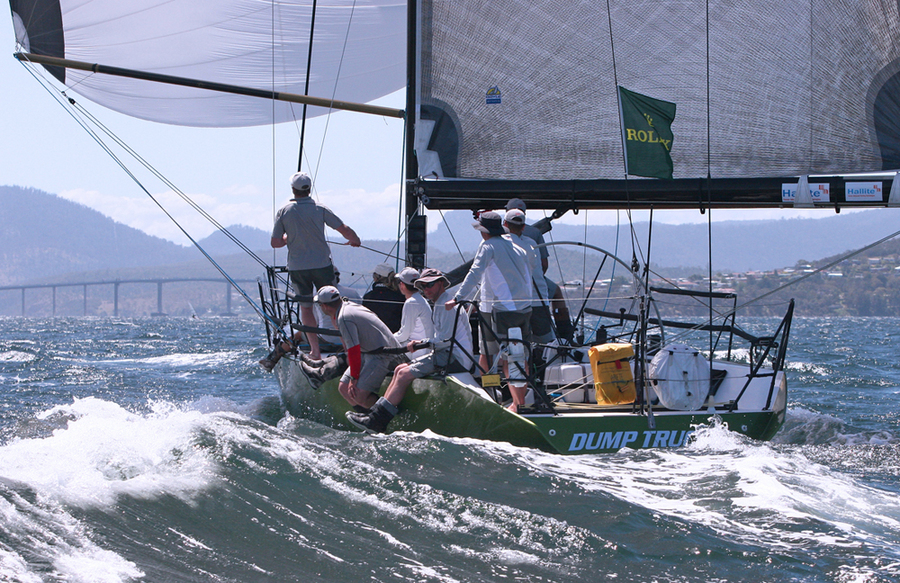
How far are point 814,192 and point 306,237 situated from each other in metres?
3.78

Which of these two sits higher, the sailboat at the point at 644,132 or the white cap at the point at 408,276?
the sailboat at the point at 644,132

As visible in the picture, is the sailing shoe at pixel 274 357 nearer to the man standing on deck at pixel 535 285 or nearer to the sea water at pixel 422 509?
the sea water at pixel 422 509

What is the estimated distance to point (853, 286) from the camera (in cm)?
8862

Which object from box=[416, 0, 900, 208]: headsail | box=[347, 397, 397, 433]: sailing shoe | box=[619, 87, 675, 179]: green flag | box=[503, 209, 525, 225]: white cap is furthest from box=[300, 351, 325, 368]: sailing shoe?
box=[619, 87, 675, 179]: green flag

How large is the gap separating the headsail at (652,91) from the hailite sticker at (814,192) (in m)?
0.28

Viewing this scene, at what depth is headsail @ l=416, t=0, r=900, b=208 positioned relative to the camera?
6.09 meters

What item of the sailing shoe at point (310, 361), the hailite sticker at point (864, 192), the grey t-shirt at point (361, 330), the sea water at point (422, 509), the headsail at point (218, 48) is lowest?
Answer: the sea water at point (422, 509)

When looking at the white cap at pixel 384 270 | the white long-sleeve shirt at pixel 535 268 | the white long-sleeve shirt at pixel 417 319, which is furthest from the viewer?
the white cap at pixel 384 270

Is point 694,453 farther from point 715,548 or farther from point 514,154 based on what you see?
point 514,154

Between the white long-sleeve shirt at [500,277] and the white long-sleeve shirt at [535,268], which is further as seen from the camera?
the white long-sleeve shirt at [535,268]

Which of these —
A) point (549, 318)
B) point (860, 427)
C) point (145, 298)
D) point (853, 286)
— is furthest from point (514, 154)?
point (145, 298)

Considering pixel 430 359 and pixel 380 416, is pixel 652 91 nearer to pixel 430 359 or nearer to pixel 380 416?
pixel 430 359

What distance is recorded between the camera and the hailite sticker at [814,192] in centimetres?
567

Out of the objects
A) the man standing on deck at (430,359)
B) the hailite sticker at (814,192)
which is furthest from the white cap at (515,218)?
the hailite sticker at (814,192)
